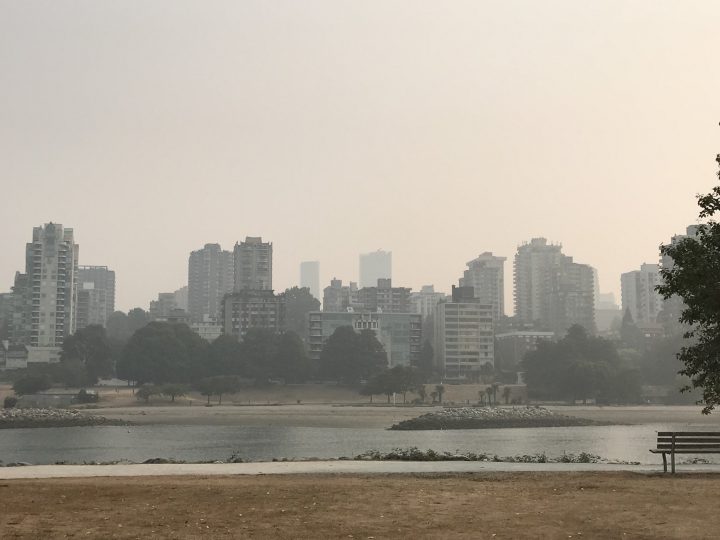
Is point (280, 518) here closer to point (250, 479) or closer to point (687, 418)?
point (250, 479)

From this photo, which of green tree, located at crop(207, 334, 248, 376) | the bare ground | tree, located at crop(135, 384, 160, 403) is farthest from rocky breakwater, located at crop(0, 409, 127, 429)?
the bare ground

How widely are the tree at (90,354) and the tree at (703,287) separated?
166898 millimetres

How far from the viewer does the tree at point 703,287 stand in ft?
63.2

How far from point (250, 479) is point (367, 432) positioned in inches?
2865

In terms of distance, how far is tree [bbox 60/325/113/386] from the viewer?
178m

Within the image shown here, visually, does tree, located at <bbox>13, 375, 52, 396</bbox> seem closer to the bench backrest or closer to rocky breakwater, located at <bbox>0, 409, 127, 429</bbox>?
rocky breakwater, located at <bbox>0, 409, 127, 429</bbox>

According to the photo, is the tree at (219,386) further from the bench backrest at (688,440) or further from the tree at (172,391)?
the bench backrest at (688,440)

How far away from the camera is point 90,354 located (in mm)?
179125

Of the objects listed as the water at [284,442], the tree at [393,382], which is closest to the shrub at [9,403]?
the water at [284,442]

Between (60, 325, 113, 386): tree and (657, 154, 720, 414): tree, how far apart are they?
166898 millimetres

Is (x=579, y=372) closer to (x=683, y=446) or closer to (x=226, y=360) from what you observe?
(x=226, y=360)

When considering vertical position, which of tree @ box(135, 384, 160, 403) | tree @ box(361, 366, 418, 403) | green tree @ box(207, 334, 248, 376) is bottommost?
tree @ box(135, 384, 160, 403)

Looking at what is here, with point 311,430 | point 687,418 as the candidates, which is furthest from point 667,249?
point 687,418

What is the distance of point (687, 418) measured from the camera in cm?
12888
